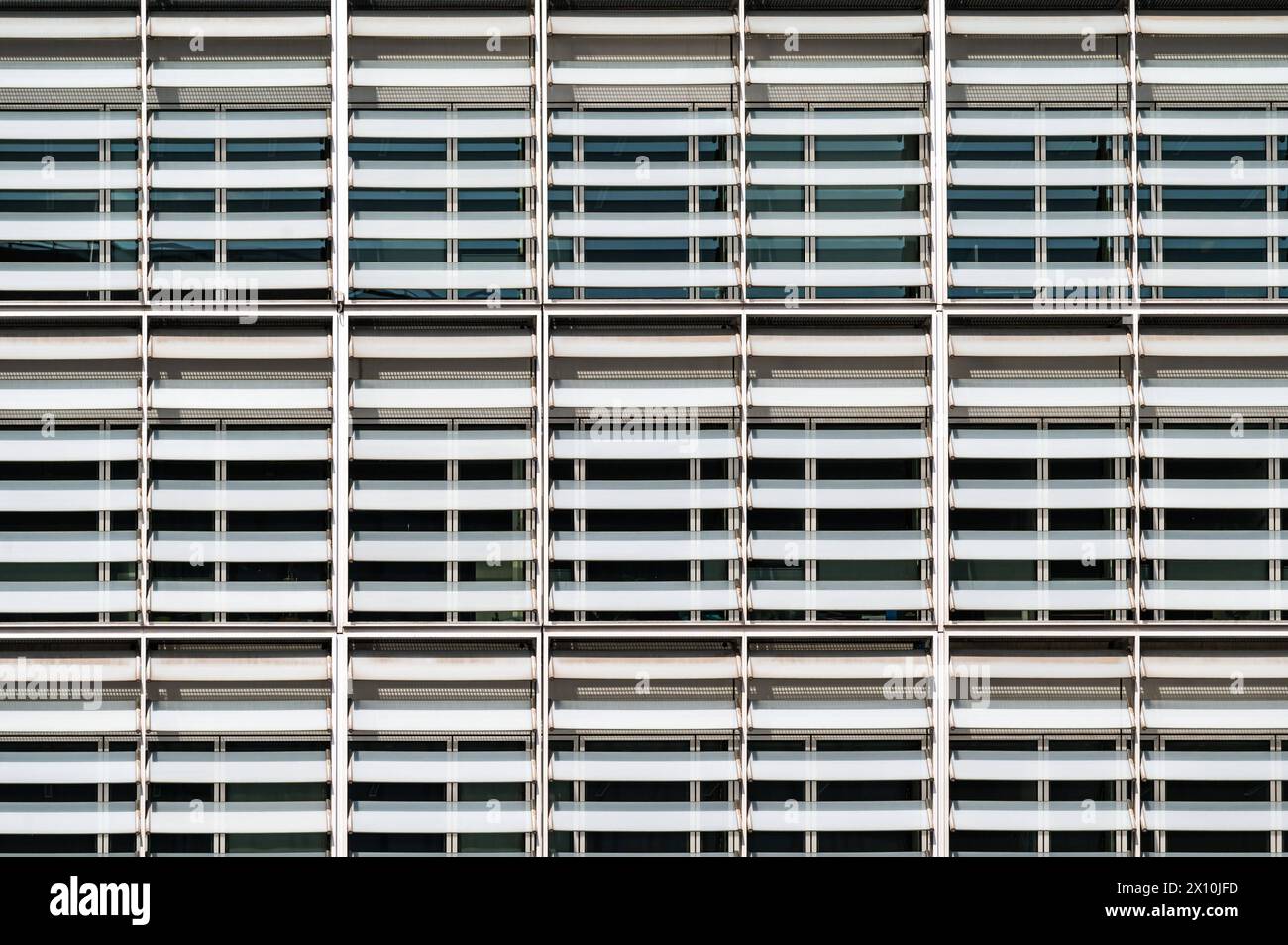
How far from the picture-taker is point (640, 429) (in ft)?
18.4

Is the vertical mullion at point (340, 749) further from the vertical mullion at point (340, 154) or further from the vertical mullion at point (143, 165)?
the vertical mullion at point (143, 165)

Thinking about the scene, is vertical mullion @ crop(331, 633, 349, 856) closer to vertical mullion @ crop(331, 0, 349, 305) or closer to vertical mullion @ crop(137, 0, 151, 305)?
vertical mullion @ crop(331, 0, 349, 305)

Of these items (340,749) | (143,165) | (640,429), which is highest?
(143,165)

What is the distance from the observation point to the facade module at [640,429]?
554 centimetres

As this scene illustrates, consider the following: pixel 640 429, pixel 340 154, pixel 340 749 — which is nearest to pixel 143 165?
pixel 340 154

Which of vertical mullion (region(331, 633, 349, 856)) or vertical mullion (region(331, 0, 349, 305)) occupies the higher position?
vertical mullion (region(331, 0, 349, 305))

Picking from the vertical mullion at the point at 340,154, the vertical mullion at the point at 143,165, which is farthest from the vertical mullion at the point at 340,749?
the vertical mullion at the point at 143,165

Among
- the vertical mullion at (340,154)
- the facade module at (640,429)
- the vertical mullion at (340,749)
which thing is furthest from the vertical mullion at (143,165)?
the vertical mullion at (340,749)

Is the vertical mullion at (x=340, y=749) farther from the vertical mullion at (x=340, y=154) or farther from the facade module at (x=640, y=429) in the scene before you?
the vertical mullion at (x=340, y=154)

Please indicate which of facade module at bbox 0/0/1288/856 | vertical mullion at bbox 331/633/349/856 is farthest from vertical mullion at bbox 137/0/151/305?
vertical mullion at bbox 331/633/349/856

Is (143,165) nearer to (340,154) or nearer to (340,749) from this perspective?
(340,154)

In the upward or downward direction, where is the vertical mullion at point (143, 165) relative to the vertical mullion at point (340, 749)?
upward

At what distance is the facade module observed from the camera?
5539mm

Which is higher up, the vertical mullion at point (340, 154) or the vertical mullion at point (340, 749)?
the vertical mullion at point (340, 154)
